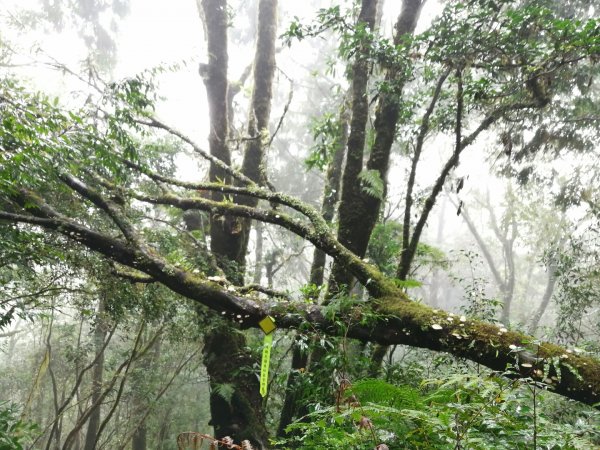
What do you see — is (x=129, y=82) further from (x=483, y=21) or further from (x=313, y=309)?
(x=483, y=21)

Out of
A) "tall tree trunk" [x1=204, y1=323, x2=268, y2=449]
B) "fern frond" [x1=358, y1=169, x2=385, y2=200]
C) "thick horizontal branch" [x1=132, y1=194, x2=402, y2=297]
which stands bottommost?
"tall tree trunk" [x1=204, y1=323, x2=268, y2=449]

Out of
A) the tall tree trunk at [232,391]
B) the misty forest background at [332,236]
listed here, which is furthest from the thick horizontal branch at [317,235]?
the tall tree trunk at [232,391]

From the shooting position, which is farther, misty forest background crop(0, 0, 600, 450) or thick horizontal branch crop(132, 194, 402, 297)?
thick horizontal branch crop(132, 194, 402, 297)

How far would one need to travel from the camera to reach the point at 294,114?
88.6ft

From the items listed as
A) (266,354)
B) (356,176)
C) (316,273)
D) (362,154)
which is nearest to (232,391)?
(316,273)

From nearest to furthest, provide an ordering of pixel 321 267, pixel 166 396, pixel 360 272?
pixel 360 272, pixel 321 267, pixel 166 396

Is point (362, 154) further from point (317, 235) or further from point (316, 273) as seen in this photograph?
point (316, 273)

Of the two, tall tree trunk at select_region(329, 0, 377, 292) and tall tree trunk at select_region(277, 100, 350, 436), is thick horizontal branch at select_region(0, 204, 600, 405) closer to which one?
tall tree trunk at select_region(277, 100, 350, 436)

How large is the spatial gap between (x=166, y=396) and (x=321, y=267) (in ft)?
27.0

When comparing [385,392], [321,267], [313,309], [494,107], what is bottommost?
[385,392]

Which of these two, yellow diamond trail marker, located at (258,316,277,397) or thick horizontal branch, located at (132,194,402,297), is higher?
thick horizontal branch, located at (132,194,402,297)

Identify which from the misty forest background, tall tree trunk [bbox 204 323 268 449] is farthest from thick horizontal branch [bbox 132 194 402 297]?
tall tree trunk [bbox 204 323 268 449]

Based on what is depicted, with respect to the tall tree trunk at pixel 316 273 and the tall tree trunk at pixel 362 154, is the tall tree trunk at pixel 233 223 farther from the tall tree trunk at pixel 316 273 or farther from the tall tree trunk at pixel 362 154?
the tall tree trunk at pixel 362 154

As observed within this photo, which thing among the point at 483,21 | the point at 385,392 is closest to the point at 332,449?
the point at 385,392
